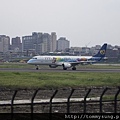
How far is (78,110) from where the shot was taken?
58.1 ft

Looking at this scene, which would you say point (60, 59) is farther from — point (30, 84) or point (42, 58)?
point (30, 84)

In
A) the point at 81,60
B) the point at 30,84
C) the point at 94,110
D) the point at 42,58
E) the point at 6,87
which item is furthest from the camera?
the point at 81,60

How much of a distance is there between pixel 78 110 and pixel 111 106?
284 centimetres

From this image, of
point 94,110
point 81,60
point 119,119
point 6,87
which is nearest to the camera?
point 119,119

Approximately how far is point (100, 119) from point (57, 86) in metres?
19.0

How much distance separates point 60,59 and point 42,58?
4.02 m

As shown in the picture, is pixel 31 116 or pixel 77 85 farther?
pixel 77 85

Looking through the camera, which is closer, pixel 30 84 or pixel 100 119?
pixel 100 119

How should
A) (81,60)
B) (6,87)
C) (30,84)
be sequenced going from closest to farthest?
(6,87) < (30,84) < (81,60)

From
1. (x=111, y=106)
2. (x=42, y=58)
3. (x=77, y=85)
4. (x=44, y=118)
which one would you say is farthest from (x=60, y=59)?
(x=44, y=118)

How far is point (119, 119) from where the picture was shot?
14.0m

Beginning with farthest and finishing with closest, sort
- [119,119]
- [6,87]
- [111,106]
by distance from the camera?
1. [6,87]
2. [111,106]
3. [119,119]

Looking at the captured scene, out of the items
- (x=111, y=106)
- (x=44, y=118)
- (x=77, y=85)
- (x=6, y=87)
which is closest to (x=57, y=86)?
(x=77, y=85)

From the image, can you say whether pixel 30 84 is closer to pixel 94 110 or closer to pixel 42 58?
pixel 94 110
